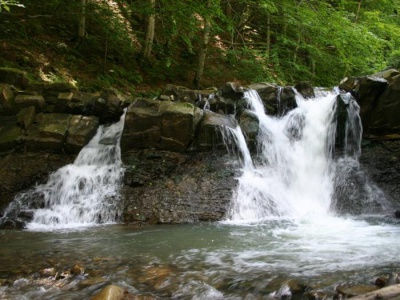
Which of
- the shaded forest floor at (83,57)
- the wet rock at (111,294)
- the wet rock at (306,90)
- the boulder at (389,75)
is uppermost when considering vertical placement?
the shaded forest floor at (83,57)

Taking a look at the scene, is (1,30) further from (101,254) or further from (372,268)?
(372,268)

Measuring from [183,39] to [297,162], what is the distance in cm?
666

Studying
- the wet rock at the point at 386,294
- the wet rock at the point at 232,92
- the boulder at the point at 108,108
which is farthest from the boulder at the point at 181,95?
the wet rock at the point at 386,294

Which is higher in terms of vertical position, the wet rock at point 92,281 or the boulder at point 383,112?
the boulder at point 383,112

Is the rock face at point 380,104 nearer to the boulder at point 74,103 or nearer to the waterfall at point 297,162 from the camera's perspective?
the waterfall at point 297,162

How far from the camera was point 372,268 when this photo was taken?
3672mm

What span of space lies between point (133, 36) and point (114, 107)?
821 cm

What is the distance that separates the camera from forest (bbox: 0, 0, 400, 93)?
37.3ft

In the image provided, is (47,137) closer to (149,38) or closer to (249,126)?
(249,126)

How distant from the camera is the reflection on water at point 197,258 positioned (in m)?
3.41

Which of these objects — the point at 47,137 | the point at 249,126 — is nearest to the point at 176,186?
the point at 249,126

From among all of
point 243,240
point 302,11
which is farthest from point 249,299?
point 302,11

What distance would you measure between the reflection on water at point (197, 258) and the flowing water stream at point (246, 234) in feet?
0.05

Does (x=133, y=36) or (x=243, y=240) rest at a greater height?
(x=133, y=36)
